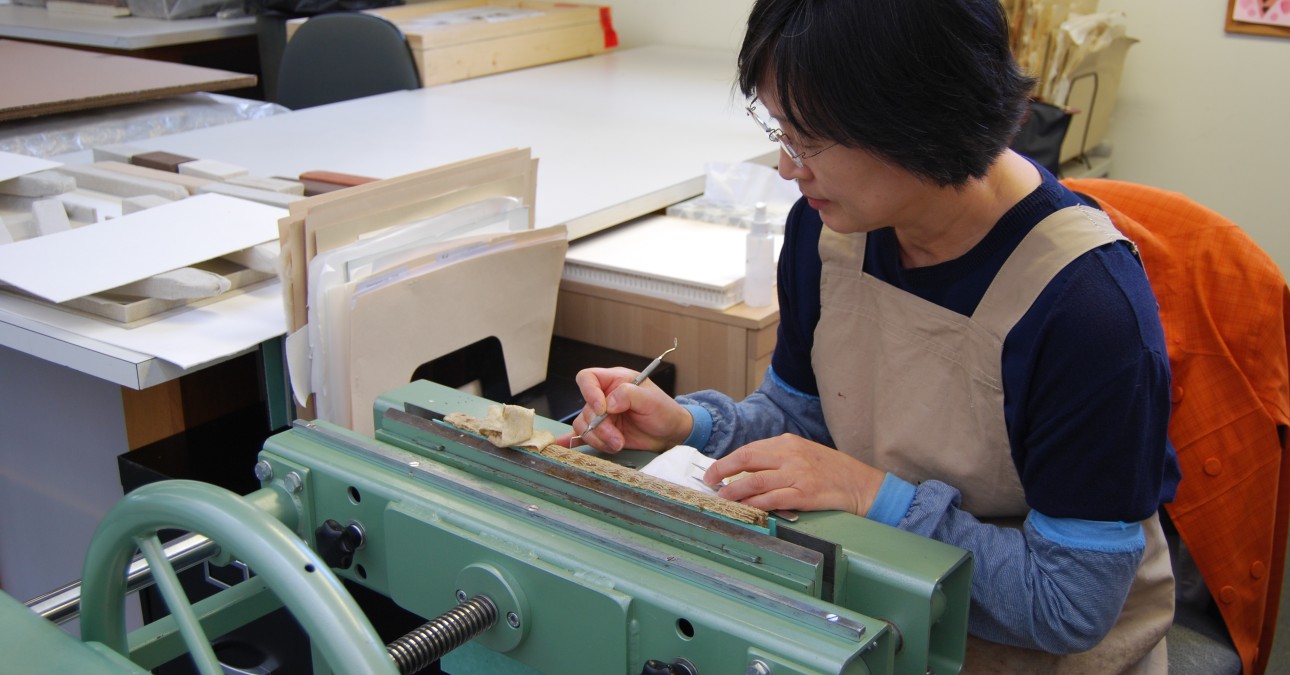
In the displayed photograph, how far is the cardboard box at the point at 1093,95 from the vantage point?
296cm

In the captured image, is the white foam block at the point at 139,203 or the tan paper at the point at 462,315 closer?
the tan paper at the point at 462,315

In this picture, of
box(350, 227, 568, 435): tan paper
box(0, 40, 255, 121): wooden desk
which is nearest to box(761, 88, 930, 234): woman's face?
box(350, 227, 568, 435): tan paper

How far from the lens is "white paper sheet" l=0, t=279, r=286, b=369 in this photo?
1.50 metres

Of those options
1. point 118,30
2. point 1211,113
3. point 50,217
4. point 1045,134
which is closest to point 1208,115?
point 1211,113

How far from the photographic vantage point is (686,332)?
184cm

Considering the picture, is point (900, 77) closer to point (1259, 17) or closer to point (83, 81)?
point (1259, 17)

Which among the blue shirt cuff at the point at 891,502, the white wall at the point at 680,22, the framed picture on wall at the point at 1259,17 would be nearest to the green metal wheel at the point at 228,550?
the blue shirt cuff at the point at 891,502

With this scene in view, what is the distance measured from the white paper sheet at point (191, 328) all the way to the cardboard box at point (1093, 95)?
2099mm

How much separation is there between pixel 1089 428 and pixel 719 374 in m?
0.90

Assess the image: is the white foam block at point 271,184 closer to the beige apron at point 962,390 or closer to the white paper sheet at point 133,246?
the white paper sheet at point 133,246

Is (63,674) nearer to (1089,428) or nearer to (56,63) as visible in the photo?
(1089,428)

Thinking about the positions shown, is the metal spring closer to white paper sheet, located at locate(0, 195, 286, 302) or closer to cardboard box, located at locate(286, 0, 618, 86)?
white paper sheet, located at locate(0, 195, 286, 302)

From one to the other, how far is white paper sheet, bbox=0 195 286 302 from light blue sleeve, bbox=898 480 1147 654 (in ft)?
3.72

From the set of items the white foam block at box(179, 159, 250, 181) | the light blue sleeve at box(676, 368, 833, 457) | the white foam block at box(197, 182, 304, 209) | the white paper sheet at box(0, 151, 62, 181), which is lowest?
the light blue sleeve at box(676, 368, 833, 457)
